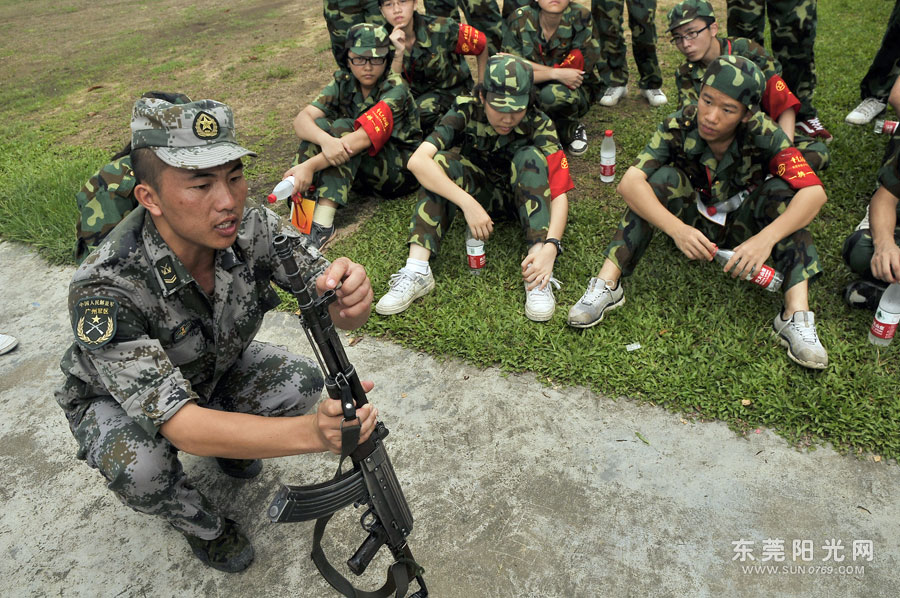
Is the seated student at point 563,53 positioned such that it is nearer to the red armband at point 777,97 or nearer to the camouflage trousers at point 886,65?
the red armband at point 777,97

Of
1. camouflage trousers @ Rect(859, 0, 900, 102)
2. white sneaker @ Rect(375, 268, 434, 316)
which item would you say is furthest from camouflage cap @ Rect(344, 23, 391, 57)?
camouflage trousers @ Rect(859, 0, 900, 102)

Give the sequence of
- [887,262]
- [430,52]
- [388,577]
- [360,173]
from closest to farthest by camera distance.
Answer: [388,577] → [887,262] → [360,173] → [430,52]

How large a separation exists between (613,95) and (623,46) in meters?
0.44

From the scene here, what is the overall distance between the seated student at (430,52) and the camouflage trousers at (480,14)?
25.9 inches

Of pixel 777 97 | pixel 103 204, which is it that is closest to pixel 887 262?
pixel 777 97

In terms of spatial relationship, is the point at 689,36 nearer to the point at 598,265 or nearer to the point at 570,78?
the point at 570,78

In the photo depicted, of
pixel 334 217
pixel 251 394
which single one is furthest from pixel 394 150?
pixel 251 394

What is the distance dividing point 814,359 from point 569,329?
1.15 metres

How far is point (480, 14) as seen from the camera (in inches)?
226

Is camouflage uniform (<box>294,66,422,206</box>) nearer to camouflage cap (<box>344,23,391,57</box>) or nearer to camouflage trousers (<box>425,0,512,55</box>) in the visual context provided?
camouflage cap (<box>344,23,391,57</box>)

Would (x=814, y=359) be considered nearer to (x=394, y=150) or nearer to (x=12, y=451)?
(x=394, y=150)

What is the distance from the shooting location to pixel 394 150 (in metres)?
4.69

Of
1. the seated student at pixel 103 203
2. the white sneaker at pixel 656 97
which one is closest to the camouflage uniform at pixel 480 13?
the white sneaker at pixel 656 97

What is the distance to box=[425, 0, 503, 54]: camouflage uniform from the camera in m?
5.71
